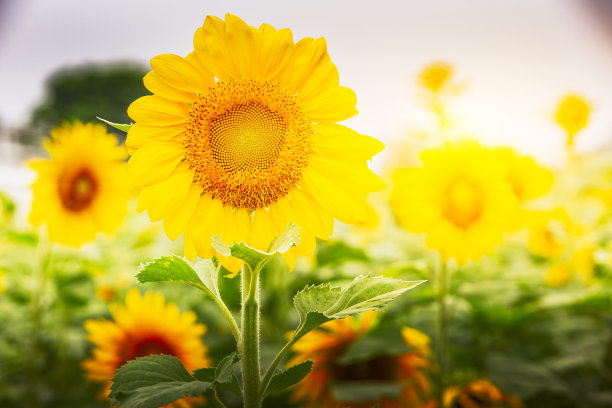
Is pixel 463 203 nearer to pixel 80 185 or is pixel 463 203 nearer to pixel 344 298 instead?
pixel 344 298

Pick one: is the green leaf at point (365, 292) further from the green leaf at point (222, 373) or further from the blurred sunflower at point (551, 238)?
the blurred sunflower at point (551, 238)

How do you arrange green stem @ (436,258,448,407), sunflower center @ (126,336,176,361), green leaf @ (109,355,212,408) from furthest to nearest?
sunflower center @ (126,336,176,361), green stem @ (436,258,448,407), green leaf @ (109,355,212,408)

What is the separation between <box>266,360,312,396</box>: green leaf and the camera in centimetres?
64

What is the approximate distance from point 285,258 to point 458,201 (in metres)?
0.92

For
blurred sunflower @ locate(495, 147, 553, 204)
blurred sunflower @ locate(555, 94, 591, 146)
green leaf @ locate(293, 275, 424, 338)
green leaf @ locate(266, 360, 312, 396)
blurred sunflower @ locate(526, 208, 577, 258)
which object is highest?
blurred sunflower @ locate(555, 94, 591, 146)

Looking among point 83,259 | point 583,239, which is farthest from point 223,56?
point 583,239

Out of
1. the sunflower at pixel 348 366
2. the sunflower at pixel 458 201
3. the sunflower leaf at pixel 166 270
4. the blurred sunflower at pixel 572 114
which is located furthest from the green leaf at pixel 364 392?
the blurred sunflower at pixel 572 114

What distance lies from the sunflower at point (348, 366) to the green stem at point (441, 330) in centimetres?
5

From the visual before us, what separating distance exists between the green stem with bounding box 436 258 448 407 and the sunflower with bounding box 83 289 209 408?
0.68 metres

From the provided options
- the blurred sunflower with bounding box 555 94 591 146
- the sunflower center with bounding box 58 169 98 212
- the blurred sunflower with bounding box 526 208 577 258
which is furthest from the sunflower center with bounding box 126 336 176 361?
the blurred sunflower with bounding box 555 94 591 146

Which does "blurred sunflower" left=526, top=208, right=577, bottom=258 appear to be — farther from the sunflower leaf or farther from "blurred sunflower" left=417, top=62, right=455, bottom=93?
the sunflower leaf

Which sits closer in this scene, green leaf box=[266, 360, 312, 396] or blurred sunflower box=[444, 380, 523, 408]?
green leaf box=[266, 360, 312, 396]

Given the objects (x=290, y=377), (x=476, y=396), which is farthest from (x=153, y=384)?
(x=476, y=396)

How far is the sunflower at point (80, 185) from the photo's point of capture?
5.97 ft
